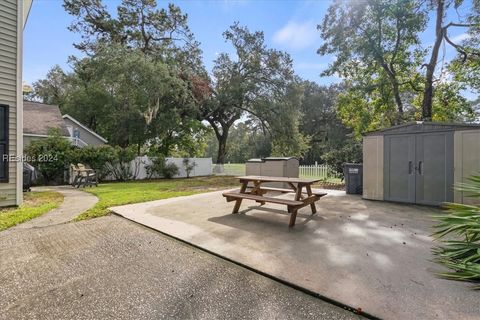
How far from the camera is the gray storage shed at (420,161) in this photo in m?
5.56

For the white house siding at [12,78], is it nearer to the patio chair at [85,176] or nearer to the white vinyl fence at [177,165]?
the patio chair at [85,176]

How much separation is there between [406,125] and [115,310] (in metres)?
7.34

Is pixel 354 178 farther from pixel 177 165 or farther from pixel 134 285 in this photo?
pixel 177 165

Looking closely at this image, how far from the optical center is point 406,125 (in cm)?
644

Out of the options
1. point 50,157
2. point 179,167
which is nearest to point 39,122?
point 50,157

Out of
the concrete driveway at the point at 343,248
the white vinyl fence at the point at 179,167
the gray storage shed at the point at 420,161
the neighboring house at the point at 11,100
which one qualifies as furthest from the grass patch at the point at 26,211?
the gray storage shed at the point at 420,161

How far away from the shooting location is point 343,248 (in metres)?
3.26

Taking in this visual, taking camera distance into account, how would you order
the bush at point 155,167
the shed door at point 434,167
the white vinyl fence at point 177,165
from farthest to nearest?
the bush at point 155,167 < the white vinyl fence at point 177,165 < the shed door at point 434,167

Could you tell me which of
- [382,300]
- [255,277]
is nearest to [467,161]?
[382,300]

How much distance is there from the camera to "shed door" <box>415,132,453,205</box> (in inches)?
229

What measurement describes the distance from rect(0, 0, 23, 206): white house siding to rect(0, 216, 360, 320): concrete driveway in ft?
9.77

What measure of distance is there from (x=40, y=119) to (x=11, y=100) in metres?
12.0

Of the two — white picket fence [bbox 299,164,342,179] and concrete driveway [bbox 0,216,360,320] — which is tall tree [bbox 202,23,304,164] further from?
concrete driveway [bbox 0,216,360,320]

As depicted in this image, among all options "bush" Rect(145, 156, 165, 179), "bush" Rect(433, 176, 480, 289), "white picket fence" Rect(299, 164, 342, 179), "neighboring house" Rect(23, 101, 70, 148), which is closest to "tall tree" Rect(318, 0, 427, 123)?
"white picket fence" Rect(299, 164, 342, 179)
